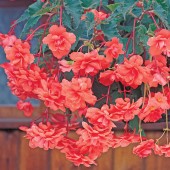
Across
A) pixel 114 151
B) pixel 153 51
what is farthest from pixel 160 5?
pixel 114 151

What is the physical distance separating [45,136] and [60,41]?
0.71ft

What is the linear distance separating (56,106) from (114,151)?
1.77 metres

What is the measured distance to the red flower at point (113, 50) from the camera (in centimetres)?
131

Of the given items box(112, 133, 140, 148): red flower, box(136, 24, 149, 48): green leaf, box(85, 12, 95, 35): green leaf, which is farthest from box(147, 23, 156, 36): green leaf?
box(112, 133, 140, 148): red flower

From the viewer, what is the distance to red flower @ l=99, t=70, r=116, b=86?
1.30 meters

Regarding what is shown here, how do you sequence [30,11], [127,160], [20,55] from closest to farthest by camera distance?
[20,55] → [30,11] → [127,160]

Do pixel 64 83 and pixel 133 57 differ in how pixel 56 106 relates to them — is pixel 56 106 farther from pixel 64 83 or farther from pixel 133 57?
pixel 133 57

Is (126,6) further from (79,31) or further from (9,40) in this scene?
(9,40)

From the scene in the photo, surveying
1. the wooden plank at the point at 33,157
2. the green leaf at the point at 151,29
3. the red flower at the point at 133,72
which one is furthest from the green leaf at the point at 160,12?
the wooden plank at the point at 33,157

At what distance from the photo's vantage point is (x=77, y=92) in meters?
1.24

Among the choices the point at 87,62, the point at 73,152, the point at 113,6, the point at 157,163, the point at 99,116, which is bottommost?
the point at 157,163

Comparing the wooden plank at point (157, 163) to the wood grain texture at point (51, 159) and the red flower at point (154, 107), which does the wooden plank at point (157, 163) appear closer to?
the wood grain texture at point (51, 159)

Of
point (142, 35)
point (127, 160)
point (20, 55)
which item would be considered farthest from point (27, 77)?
point (127, 160)

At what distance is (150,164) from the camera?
301cm
